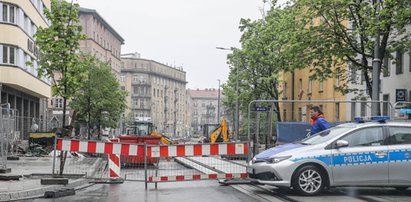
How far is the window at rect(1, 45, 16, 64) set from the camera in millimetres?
36906

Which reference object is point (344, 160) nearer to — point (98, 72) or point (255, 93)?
point (255, 93)

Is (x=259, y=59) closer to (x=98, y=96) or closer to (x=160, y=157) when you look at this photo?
(x=98, y=96)

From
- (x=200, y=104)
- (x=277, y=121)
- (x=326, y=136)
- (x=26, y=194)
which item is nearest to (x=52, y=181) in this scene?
(x=26, y=194)

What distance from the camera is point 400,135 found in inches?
445

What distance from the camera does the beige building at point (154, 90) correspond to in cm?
14200

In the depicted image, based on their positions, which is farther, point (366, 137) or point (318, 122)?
point (318, 122)

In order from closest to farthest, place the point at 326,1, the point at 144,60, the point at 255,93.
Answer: the point at 326,1, the point at 255,93, the point at 144,60

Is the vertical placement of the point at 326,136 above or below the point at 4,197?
above

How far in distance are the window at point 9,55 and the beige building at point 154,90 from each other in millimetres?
96236

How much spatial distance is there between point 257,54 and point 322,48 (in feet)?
53.4

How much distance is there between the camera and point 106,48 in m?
102

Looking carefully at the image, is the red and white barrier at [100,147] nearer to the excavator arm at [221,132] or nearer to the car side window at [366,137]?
the car side window at [366,137]

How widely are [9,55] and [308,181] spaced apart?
31.1m

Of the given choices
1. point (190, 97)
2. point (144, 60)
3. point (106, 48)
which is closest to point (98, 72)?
point (106, 48)
